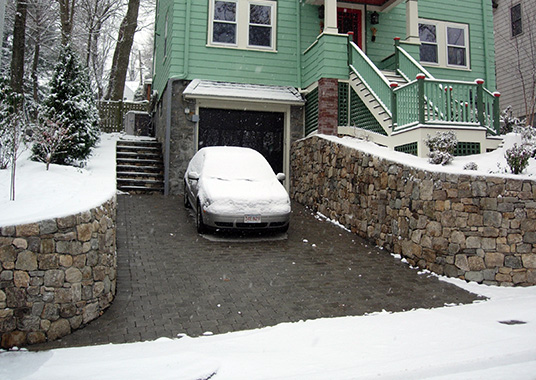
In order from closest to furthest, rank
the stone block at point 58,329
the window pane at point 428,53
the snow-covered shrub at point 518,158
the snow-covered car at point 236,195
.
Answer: the stone block at point 58,329 → the snow-covered shrub at point 518,158 → the snow-covered car at point 236,195 → the window pane at point 428,53

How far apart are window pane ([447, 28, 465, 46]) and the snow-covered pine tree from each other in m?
12.4

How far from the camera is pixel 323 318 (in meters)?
5.21

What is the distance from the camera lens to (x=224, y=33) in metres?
13.2

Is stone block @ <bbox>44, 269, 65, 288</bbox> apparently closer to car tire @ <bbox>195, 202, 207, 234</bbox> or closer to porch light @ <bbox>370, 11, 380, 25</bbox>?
car tire @ <bbox>195, 202, 207, 234</bbox>

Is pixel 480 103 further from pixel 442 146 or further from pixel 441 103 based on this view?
pixel 442 146

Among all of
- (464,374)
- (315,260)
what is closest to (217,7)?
(315,260)

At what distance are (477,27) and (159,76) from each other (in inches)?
461

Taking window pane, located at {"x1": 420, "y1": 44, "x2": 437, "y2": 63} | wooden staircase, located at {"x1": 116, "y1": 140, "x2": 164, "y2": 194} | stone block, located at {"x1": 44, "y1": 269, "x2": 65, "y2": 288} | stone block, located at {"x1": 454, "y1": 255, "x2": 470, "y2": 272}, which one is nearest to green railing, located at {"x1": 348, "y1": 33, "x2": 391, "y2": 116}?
window pane, located at {"x1": 420, "y1": 44, "x2": 437, "y2": 63}

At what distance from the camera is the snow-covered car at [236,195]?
808 cm

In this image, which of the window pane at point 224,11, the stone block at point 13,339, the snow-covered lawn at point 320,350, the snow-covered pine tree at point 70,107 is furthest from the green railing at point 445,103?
the stone block at point 13,339

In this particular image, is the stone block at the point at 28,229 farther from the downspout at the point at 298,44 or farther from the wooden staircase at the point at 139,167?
the downspout at the point at 298,44

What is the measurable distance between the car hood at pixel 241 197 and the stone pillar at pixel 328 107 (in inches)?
150

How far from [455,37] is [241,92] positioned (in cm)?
833

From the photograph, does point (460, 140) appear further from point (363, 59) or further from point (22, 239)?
point (22, 239)
